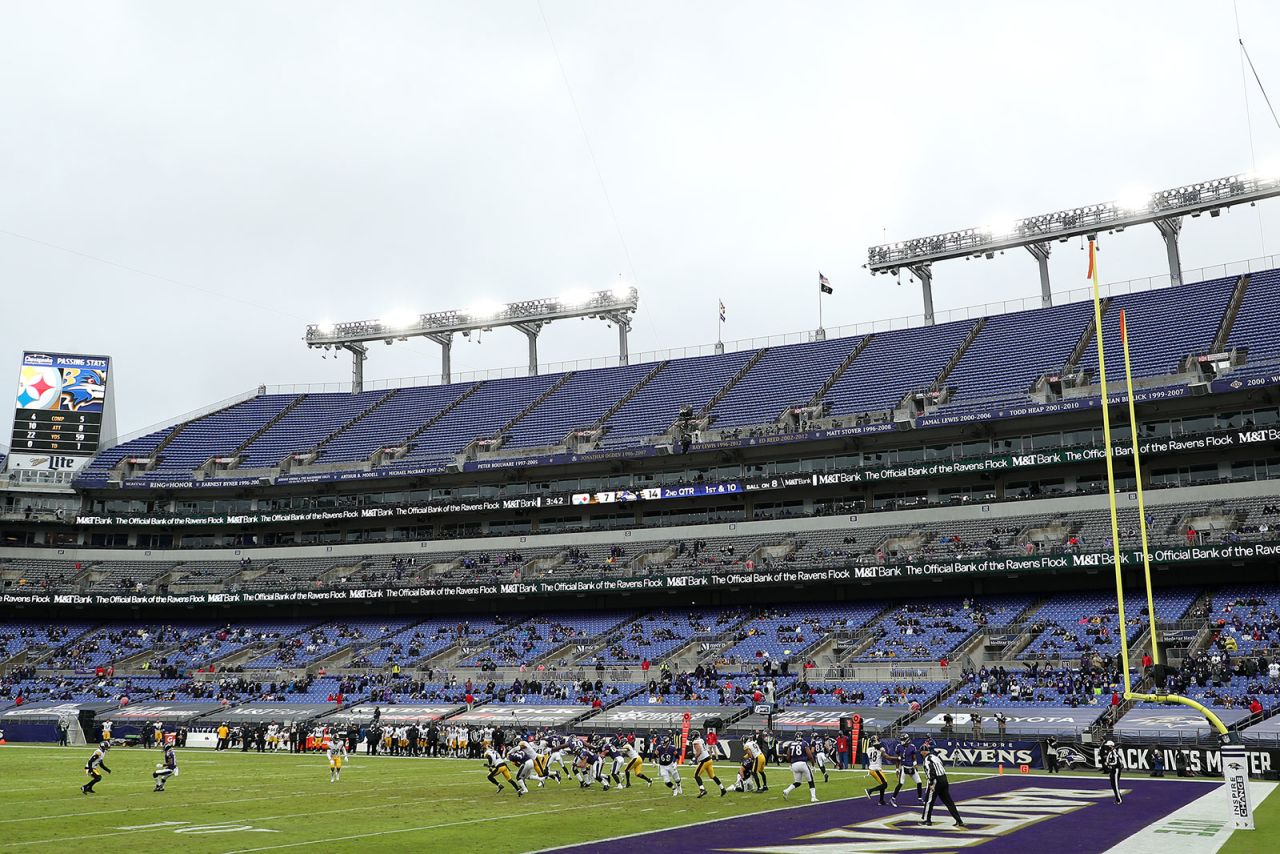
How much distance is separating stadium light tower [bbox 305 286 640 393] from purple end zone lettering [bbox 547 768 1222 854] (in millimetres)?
53519

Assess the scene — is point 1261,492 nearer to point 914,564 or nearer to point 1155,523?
point 1155,523

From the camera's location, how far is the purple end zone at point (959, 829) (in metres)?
18.3

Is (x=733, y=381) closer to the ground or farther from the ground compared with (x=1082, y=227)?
closer to the ground

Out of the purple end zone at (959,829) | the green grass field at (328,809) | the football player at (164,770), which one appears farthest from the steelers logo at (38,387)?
the purple end zone at (959,829)

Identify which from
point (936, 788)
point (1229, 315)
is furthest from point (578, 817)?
point (1229, 315)

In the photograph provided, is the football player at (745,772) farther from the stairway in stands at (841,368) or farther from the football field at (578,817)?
the stairway in stands at (841,368)

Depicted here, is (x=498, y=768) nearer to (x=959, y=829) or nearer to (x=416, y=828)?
(x=416, y=828)

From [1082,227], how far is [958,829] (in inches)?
2108

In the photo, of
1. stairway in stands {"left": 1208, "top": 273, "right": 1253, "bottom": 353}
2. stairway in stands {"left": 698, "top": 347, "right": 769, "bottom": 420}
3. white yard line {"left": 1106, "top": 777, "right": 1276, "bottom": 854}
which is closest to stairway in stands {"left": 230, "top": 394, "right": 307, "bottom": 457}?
stairway in stands {"left": 698, "top": 347, "right": 769, "bottom": 420}

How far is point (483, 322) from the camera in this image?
80.2m

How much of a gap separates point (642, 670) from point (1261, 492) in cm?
3020

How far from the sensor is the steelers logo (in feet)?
235

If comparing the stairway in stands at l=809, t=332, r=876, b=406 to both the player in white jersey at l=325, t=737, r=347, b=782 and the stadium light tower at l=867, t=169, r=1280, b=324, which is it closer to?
the stadium light tower at l=867, t=169, r=1280, b=324

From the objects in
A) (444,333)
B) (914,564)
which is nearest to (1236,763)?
(914,564)
